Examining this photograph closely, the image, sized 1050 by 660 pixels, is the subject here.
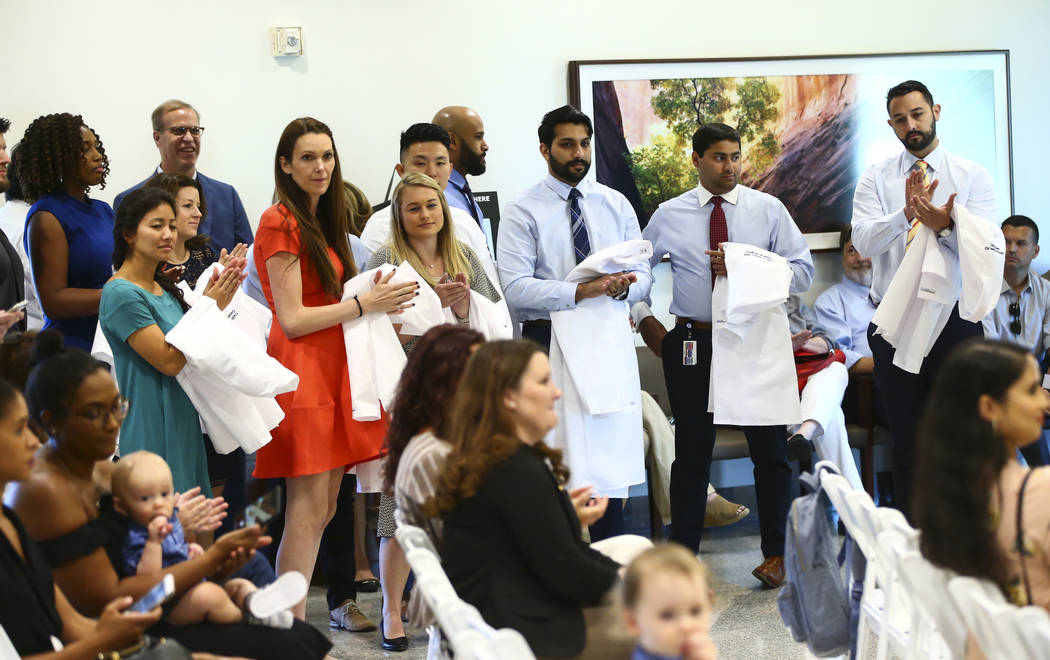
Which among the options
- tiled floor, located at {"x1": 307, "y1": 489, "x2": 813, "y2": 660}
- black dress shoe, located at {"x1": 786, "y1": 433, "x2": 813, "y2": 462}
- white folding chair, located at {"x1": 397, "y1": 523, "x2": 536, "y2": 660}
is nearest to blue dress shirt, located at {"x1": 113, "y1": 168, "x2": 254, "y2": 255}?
tiled floor, located at {"x1": 307, "y1": 489, "x2": 813, "y2": 660}

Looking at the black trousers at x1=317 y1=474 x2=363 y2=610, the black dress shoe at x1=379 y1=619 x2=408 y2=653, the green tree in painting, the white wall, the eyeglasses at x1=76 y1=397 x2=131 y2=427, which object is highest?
the white wall

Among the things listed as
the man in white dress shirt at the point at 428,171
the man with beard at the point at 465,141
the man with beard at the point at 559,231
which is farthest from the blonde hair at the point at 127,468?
the man with beard at the point at 465,141

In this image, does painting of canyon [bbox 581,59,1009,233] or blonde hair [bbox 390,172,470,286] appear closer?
blonde hair [bbox 390,172,470,286]

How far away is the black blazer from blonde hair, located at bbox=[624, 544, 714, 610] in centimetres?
42

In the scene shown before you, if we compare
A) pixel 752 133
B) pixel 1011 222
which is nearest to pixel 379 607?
pixel 752 133

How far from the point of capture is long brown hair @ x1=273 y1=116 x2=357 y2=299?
346 centimetres

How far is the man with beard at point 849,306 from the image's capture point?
5555mm

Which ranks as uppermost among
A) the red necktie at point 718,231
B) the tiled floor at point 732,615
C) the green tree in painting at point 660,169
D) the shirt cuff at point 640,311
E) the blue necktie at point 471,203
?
the green tree in painting at point 660,169

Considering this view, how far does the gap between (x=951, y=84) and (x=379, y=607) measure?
13.7 feet

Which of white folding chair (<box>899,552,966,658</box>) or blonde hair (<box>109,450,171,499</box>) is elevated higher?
blonde hair (<box>109,450,171,499</box>)

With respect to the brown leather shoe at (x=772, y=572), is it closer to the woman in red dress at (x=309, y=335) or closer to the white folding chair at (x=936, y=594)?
the woman in red dress at (x=309, y=335)

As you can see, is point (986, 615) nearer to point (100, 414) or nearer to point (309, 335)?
point (100, 414)

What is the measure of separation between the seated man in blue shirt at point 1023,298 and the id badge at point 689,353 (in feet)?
6.47

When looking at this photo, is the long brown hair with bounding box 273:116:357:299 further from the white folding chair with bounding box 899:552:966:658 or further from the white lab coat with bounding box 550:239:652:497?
the white folding chair with bounding box 899:552:966:658
